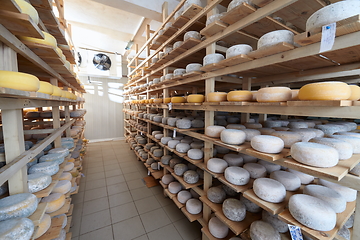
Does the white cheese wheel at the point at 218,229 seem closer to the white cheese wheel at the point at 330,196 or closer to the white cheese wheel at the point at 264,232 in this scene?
the white cheese wheel at the point at 264,232

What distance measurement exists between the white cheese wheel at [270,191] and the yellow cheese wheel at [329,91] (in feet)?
2.31

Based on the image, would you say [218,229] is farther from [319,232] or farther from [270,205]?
Result: [319,232]

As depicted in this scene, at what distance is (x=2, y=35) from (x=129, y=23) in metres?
3.78

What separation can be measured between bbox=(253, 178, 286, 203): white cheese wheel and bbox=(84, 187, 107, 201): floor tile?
9.18 ft

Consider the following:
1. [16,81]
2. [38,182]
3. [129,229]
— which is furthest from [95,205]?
[16,81]

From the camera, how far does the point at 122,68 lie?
23.3 ft

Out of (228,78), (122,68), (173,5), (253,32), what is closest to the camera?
(253,32)

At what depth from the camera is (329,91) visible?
81 cm

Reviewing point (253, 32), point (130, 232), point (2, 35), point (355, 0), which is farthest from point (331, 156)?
point (130, 232)

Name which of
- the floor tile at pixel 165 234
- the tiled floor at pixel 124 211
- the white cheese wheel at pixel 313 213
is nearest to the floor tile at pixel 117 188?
the tiled floor at pixel 124 211

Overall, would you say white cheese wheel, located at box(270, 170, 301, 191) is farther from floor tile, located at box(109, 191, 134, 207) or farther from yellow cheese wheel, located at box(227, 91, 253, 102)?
floor tile, located at box(109, 191, 134, 207)

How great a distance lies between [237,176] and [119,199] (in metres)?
2.32

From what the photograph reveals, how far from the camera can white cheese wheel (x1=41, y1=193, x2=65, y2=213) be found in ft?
4.68

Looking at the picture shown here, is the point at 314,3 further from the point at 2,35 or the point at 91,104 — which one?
the point at 91,104
